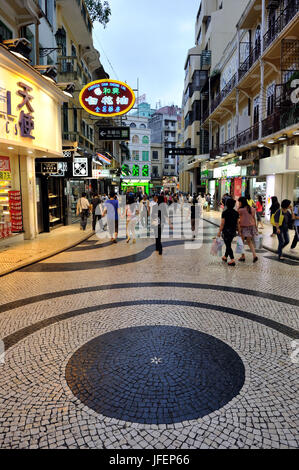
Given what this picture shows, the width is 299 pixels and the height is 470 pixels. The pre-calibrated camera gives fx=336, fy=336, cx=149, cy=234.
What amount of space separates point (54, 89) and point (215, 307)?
10.9 metres

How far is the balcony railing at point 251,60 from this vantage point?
731 inches

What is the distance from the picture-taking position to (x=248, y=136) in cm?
2092

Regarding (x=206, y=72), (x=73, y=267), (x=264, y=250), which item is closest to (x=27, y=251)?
(x=73, y=267)

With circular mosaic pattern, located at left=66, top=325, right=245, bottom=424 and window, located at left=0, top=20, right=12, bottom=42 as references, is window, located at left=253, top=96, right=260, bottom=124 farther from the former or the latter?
circular mosaic pattern, located at left=66, top=325, right=245, bottom=424

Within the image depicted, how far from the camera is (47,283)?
293 inches

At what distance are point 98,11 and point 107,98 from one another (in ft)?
59.5

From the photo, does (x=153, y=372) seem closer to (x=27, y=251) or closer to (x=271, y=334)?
(x=271, y=334)

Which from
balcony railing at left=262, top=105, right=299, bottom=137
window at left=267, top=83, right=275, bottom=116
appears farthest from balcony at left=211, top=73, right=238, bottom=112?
balcony railing at left=262, top=105, right=299, bottom=137

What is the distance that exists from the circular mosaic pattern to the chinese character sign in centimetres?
1238

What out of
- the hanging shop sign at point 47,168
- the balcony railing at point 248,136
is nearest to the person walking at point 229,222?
the hanging shop sign at point 47,168

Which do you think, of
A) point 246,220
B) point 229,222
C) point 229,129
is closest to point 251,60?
point 229,129

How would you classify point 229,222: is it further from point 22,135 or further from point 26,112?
point 26,112

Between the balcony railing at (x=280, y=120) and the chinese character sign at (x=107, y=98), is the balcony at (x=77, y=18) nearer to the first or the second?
the chinese character sign at (x=107, y=98)

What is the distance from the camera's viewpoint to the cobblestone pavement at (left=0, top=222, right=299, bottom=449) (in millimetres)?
2791
